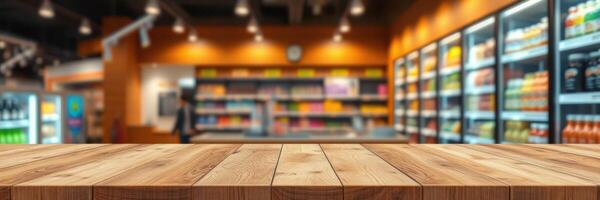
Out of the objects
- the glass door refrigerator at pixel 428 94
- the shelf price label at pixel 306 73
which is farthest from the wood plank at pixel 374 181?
the shelf price label at pixel 306 73

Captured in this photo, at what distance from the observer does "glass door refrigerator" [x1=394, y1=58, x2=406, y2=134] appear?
23.6 ft

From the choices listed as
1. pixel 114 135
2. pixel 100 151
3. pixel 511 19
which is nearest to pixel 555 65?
pixel 511 19

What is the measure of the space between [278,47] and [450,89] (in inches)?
163

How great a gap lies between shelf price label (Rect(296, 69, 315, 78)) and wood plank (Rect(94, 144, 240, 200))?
744 cm

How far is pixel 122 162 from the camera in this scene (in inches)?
36.9

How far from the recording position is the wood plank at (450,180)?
65cm

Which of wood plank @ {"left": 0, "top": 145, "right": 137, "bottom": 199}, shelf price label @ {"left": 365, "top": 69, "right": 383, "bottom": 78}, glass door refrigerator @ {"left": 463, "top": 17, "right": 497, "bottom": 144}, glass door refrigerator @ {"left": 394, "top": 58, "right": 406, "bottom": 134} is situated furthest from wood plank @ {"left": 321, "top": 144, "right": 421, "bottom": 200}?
shelf price label @ {"left": 365, "top": 69, "right": 383, "bottom": 78}

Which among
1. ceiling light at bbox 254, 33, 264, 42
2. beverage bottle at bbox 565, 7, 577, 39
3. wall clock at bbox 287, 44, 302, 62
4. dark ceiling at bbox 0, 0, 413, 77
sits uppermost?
dark ceiling at bbox 0, 0, 413, 77

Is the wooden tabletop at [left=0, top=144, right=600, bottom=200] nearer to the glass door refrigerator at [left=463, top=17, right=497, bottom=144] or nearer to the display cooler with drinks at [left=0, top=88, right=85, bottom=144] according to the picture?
the glass door refrigerator at [left=463, top=17, right=497, bottom=144]

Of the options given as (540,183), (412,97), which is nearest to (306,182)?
(540,183)

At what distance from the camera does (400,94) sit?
24.4 feet

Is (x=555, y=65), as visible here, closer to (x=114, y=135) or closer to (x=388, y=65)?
(x=388, y=65)

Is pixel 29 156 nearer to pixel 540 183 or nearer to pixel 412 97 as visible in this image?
pixel 540 183

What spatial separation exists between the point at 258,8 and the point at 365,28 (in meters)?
2.33
